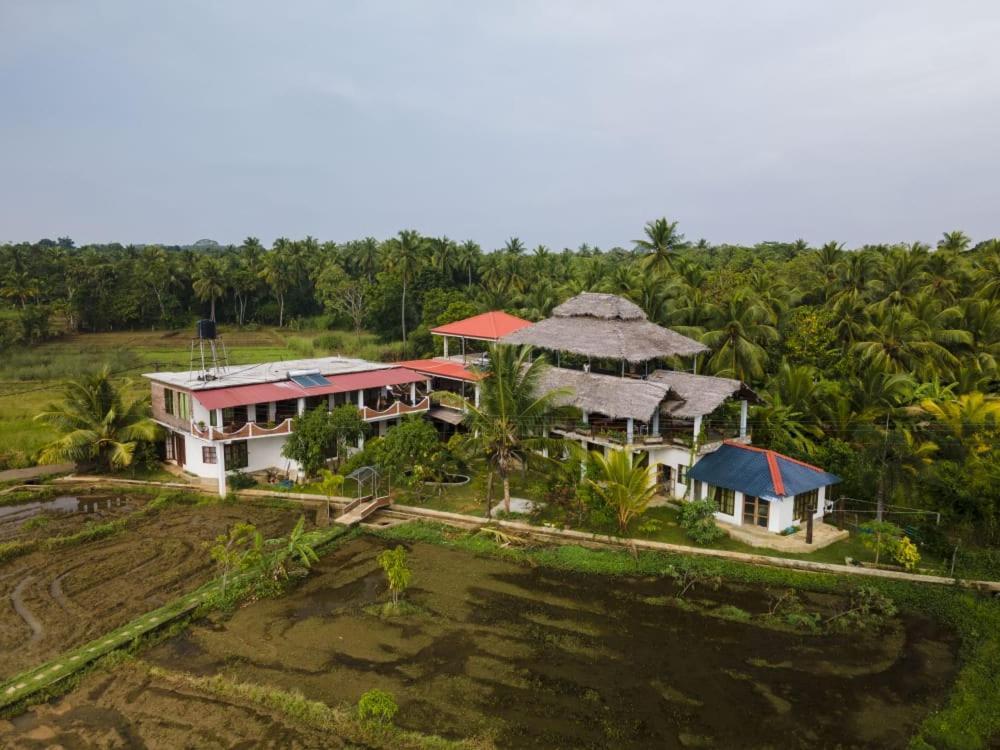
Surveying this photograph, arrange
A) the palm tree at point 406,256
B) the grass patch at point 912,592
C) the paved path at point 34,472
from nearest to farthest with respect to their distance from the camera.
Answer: the grass patch at point 912,592 → the paved path at point 34,472 → the palm tree at point 406,256

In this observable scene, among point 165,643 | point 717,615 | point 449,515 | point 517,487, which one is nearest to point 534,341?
point 517,487

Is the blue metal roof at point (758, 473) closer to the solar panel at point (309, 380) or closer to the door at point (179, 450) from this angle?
the solar panel at point (309, 380)

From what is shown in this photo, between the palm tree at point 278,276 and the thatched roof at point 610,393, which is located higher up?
the palm tree at point 278,276

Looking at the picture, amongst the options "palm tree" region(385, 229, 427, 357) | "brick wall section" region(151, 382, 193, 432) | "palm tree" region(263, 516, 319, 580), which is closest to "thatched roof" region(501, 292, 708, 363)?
"palm tree" region(263, 516, 319, 580)

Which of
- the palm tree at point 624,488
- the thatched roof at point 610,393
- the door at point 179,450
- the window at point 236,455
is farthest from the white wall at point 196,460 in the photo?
the palm tree at point 624,488

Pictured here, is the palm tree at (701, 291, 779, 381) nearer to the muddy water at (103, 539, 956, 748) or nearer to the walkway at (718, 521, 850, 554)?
the walkway at (718, 521, 850, 554)

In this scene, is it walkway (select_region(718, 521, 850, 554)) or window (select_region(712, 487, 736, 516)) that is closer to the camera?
walkway (select_region(718, 521, 850, 554))

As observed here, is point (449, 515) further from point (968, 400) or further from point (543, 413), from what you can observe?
point (968, 400)

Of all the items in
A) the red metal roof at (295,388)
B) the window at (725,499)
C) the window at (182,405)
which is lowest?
the window at (725,499)

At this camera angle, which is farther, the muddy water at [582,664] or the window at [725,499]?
the window at [725,499]
